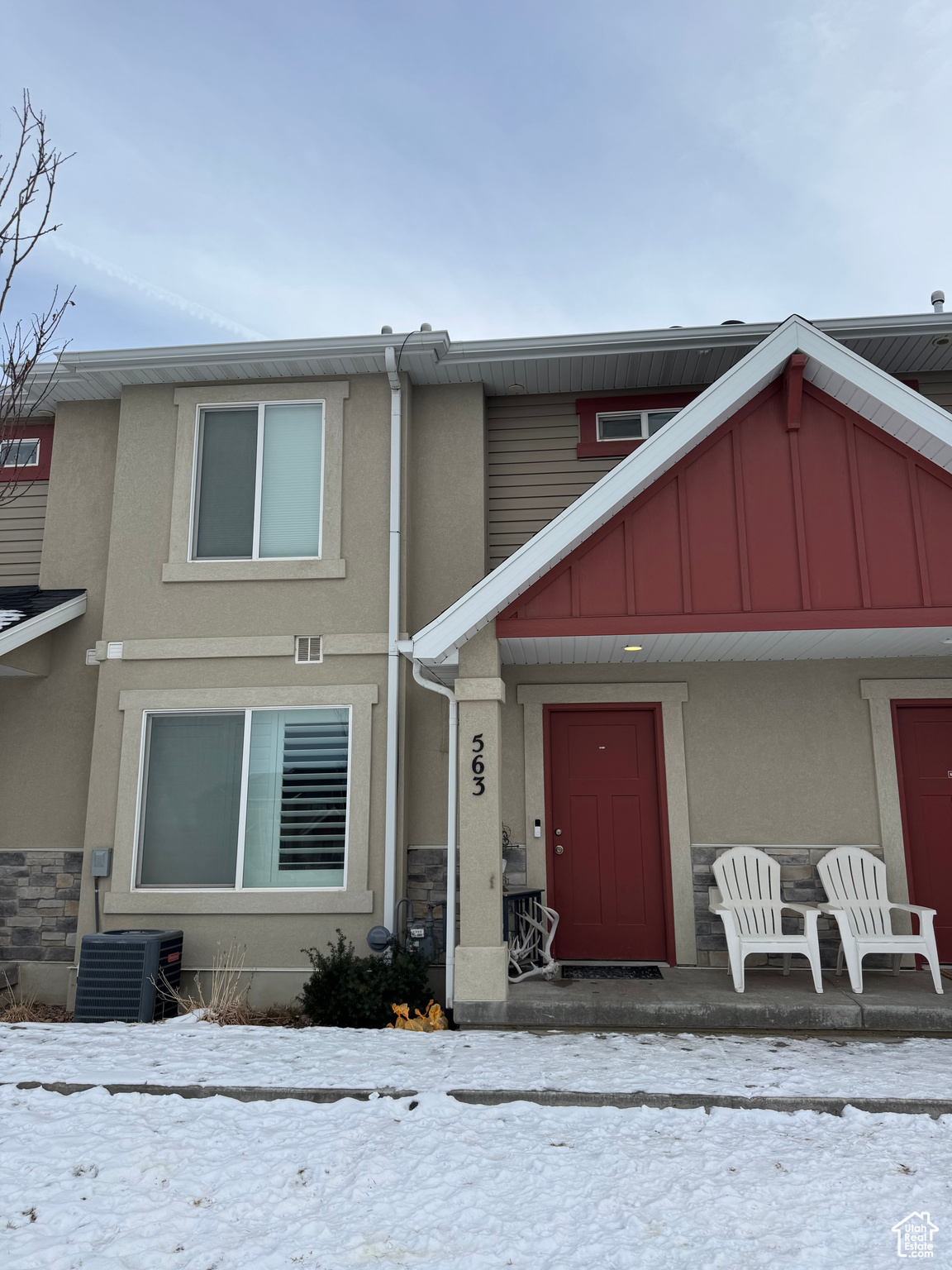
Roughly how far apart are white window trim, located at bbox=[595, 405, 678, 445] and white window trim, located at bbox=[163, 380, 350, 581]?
2.27 m

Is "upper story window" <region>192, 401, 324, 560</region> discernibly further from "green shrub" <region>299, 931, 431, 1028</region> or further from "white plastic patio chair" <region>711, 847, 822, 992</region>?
"white plastic patio chair" <region>711, 847, 822, 992</region>

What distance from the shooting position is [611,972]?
6.52 m

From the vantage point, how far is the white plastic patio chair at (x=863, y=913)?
5695 millimetres

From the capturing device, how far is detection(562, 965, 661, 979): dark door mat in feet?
20.7

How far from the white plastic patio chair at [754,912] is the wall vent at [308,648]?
3.63m

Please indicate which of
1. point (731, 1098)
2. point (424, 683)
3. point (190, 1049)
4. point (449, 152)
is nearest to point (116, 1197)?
point (190, 1049)

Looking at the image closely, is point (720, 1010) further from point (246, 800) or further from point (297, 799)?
point (246, 800)

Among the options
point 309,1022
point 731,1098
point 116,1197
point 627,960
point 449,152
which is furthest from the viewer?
point 449,152

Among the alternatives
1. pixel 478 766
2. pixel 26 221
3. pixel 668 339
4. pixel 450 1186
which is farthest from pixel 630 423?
pixel 450 1186

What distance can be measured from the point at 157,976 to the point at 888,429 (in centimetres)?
652

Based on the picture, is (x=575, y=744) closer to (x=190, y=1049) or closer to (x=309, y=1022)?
(x=309, y=1022)

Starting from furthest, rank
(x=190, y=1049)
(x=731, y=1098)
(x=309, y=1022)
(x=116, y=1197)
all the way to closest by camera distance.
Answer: (x=309, y=1022) < (x=190, y=1049) < (x=731, y=1098) < (x=116, y=1197)

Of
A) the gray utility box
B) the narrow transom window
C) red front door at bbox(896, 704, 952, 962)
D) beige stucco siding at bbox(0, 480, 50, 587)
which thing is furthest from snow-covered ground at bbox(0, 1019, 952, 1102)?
the narrow transom window

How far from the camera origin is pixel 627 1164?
3.50m
